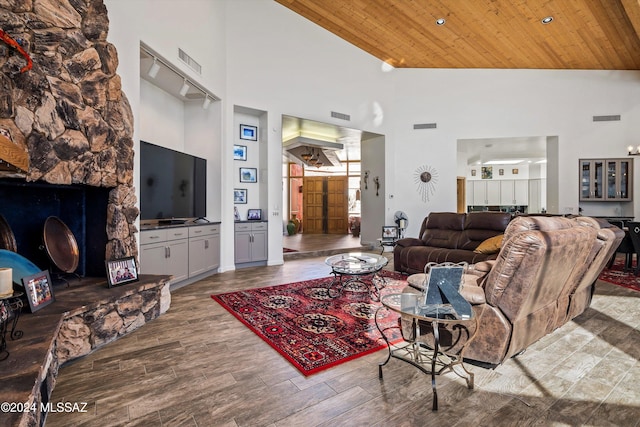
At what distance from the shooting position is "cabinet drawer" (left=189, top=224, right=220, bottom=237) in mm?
4698

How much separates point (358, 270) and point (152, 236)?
2.49 metres

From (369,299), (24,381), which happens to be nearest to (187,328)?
(24,381)

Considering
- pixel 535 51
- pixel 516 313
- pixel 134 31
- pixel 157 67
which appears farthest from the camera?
pixel 535 51

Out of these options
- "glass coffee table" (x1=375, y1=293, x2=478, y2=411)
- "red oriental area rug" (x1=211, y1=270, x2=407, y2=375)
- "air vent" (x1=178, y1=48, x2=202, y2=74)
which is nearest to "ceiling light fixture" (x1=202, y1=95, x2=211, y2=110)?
"air vent" (x1=178, y1=48, x2=202, y2=74)

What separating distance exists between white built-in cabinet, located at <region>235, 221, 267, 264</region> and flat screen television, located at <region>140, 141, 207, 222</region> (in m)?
0.72

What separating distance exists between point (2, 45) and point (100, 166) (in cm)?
106

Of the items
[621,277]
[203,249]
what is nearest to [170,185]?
[203,249]

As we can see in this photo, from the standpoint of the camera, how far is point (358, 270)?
3873mm

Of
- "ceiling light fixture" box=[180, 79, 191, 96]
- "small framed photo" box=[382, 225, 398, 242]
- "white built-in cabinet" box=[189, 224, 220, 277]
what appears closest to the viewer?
"white built-in cabinet" box=[189, 224, 220, 277]

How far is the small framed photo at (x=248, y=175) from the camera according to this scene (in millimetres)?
6328

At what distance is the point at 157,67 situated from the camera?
13.7 feet

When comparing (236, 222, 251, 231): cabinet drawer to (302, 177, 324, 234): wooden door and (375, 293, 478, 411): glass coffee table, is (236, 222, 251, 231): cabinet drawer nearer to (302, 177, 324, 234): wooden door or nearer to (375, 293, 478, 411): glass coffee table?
(375, 293, 478, 411): glass coffee table

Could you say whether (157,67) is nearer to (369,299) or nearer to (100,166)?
(100,166)

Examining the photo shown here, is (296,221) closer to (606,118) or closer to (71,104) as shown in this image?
(606,118)
